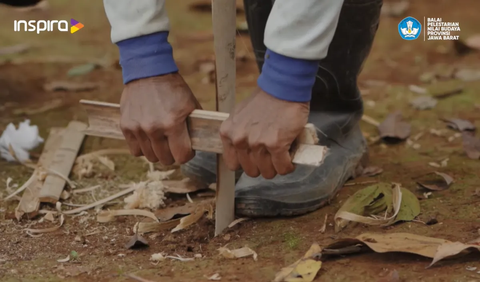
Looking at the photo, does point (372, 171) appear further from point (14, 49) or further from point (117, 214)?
point (14, 49)

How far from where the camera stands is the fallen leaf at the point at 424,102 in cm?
232

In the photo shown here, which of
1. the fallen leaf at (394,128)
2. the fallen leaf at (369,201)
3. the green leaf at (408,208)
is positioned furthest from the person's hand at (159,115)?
the fallen leaf at (394,128)

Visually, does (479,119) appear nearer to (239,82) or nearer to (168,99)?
(239,82)

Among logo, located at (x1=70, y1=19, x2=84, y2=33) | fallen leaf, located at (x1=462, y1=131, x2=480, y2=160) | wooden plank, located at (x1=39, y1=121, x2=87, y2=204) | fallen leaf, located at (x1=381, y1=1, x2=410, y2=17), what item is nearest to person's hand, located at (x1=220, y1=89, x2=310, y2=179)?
wooden plank, located at (x1=39, y1=121, x2=87, y2=204)

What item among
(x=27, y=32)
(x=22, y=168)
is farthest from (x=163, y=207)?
(x=27, y=32)

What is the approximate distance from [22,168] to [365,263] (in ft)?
3.68

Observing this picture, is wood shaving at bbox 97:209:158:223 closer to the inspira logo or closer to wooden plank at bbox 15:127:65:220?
wooden plank at bbox 15:127:65:220

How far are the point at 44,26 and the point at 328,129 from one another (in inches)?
80.6

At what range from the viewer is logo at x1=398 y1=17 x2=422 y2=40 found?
120 inches

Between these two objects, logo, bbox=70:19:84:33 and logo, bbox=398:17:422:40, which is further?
logo, bbox=70:19:84:33

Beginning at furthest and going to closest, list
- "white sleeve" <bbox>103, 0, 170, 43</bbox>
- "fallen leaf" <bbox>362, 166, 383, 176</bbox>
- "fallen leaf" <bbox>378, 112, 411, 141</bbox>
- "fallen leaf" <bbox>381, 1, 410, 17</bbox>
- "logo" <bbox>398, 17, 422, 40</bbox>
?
"fallen leaf" <bbox>381, 1, 410, 17</bbox> < "logo" <bbox>398, 17, 422, 40</bbox> < "fallen leaf" <bbox>378, 112, 411, 141</bbox> < "fallen leaf" <bbox>362, 166, 383, 176</bbox> < "white sleeve" <bbox>103, 0, 170, 43</bbox>

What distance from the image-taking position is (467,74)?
2.60m

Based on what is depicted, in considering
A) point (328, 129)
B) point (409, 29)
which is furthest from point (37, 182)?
point (409, 29)

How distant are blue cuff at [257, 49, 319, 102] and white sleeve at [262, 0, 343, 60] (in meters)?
0.02
